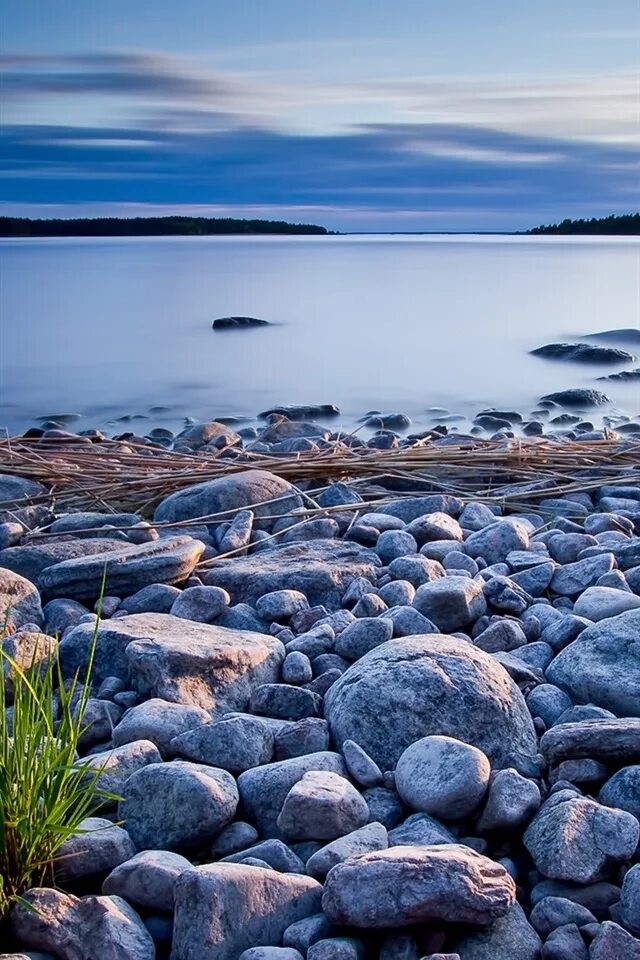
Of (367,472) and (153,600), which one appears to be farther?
(367,472)

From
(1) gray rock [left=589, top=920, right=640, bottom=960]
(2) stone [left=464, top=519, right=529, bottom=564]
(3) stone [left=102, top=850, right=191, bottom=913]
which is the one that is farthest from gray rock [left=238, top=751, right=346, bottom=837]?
(2) stone [left=464, top=519, right=529, bottom=564]

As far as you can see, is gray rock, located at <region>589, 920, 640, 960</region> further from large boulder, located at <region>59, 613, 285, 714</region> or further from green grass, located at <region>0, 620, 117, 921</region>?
large boulder, located at <region>59, 613, 285, 714</region>

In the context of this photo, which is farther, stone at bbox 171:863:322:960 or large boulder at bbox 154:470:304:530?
large boulder at bbox 154:470:304:530

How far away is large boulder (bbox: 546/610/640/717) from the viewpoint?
2344mm

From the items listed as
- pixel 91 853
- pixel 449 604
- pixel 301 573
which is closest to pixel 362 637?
pixel 449 604

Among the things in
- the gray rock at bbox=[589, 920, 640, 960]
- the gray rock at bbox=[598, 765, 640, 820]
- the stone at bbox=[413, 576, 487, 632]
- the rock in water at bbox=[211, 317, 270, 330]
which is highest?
the rock in water at bbox=[211, 317, 270, 330]

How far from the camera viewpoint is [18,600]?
9.71 feet

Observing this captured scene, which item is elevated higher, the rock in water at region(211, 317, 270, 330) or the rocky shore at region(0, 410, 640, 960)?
the rock in water at region(211, 317, 270, 330)

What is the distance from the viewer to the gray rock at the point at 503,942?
1.62 metres

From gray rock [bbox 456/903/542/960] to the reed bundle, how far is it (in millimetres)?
2341

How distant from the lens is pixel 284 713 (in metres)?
2.38

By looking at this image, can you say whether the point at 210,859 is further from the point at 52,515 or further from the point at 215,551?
the point at 52,515

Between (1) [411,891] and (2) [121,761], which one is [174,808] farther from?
(1) [411,891]

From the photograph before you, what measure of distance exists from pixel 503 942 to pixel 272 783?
56 cm
